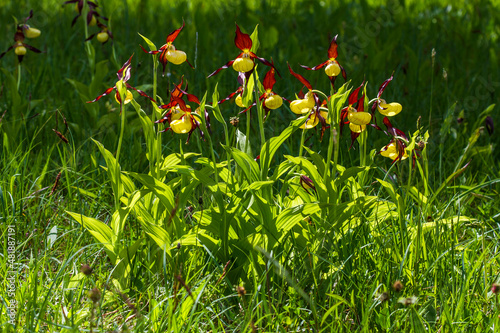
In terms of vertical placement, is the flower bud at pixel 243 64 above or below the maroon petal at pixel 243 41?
below

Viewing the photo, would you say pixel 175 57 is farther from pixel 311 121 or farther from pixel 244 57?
pixel 311 121

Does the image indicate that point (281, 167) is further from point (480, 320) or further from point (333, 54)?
point (480, 320)

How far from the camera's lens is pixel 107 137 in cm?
253

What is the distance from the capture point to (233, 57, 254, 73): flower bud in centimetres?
142

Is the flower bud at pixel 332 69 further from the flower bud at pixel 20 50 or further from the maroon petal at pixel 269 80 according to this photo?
the flower bud at pixel 20 50

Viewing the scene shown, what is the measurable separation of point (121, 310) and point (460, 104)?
2370 millimetres

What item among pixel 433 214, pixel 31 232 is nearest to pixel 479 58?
pixel 433 214

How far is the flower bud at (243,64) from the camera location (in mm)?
1421

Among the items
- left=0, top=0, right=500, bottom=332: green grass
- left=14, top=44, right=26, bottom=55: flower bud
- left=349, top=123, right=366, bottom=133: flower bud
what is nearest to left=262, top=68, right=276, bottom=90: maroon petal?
left=0, top=0, right=500, bottom=332: green grass

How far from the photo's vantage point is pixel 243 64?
1.43 metres

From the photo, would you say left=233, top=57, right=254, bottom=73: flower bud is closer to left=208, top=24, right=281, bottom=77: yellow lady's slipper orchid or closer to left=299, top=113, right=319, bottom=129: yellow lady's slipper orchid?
left=208, top=24, right=281, bottom=77: yellow lady's slipper orchid

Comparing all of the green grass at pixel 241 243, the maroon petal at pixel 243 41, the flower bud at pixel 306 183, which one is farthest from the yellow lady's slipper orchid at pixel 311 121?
the maroon petal at pixel 243 41

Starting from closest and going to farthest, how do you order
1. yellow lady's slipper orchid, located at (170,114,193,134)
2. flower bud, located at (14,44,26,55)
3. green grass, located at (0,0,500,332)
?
green grass, located at (0,0,500,332) < yellow lady's slipper orchid, located at (170,114,193,134) < flower bud, located at (14,44,26,55)

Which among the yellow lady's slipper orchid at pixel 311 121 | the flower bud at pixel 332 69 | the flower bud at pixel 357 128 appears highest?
the flower bud at pixel 332 69
